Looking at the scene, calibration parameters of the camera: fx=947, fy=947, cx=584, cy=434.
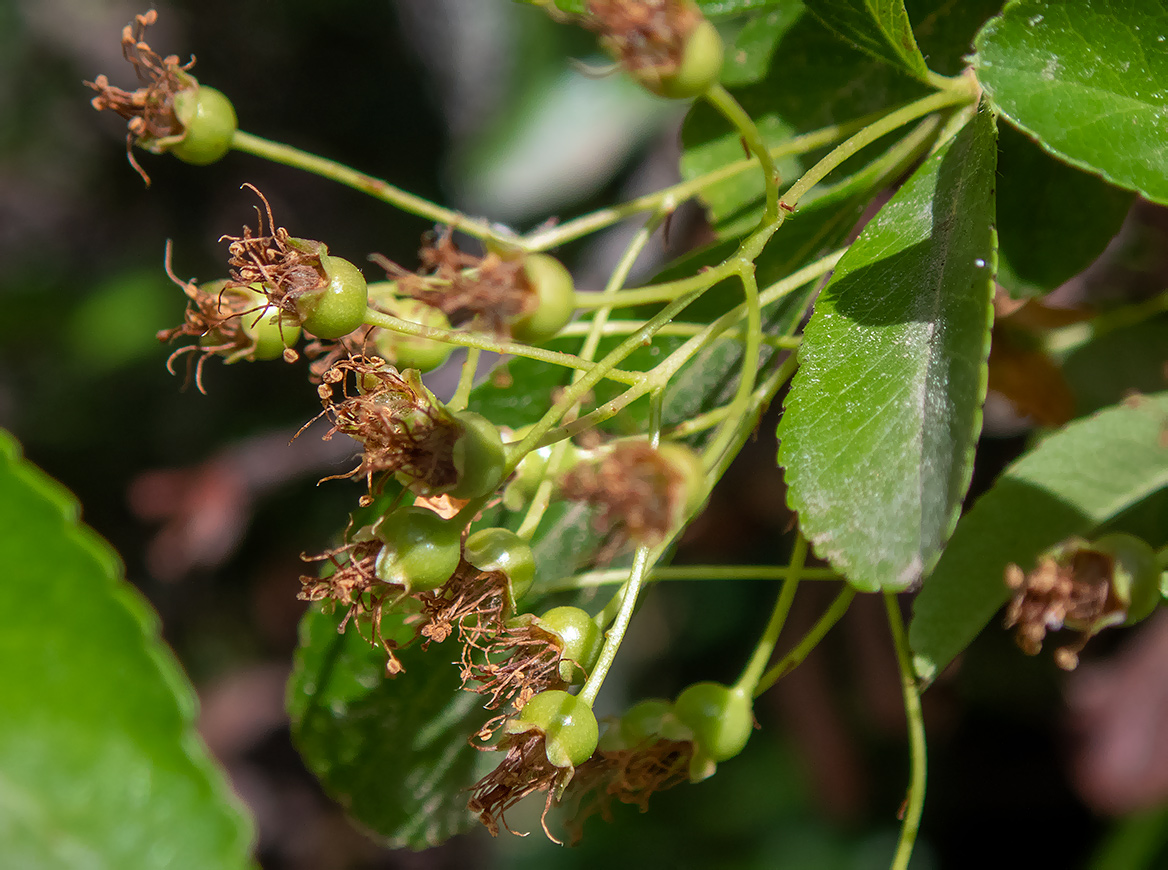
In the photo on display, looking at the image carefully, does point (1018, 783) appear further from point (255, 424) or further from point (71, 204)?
point (71, 204)

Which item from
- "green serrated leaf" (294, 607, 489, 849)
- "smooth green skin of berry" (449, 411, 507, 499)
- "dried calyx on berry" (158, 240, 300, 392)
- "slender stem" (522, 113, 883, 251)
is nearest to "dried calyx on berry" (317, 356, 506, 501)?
"smooth green skin of berry" (449, 411, 507, 499)

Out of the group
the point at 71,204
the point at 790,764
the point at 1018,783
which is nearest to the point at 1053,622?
the point at 1018,783

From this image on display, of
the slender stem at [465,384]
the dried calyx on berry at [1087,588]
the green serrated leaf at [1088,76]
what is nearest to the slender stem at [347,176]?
the slender stem at [465,384]

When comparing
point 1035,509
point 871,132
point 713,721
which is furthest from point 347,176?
point 1035,509

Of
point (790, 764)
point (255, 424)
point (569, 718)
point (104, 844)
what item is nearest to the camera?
point (104, 844)

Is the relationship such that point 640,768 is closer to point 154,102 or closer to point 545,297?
point 545,297

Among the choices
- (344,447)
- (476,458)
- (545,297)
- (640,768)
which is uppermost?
(545,297)
